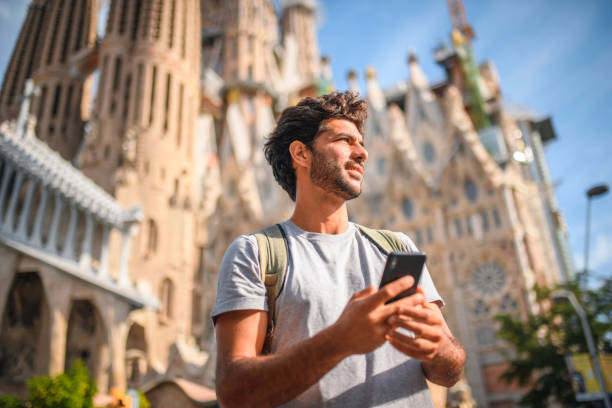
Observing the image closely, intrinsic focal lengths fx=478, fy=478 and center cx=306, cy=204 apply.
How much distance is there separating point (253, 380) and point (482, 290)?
23.3m

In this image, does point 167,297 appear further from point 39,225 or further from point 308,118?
point 308,118

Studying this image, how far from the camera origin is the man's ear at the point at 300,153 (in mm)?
1970

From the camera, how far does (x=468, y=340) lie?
71.3 feet

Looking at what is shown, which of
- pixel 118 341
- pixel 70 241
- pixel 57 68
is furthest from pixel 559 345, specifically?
pixel 57 68

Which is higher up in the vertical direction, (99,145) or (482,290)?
(99,145)

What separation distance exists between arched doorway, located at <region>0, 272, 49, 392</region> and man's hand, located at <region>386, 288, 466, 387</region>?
17.4 m

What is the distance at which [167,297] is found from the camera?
22.4 meters

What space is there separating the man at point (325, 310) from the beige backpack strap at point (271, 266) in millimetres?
24

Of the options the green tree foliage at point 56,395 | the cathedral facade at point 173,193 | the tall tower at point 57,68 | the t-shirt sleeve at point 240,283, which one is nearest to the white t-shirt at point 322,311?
the t-shirt sleeve at point 240,283

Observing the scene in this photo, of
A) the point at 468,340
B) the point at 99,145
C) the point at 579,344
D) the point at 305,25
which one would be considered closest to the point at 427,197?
the point at 468,340

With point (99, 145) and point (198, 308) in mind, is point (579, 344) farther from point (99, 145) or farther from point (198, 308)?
point (99, 145)

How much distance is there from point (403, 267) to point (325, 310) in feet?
1.26

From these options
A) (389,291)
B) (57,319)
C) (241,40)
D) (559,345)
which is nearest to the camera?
(389,291)

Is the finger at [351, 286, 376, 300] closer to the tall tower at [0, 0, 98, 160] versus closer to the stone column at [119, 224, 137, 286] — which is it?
the stone column at [119, 224, 137, 286]
